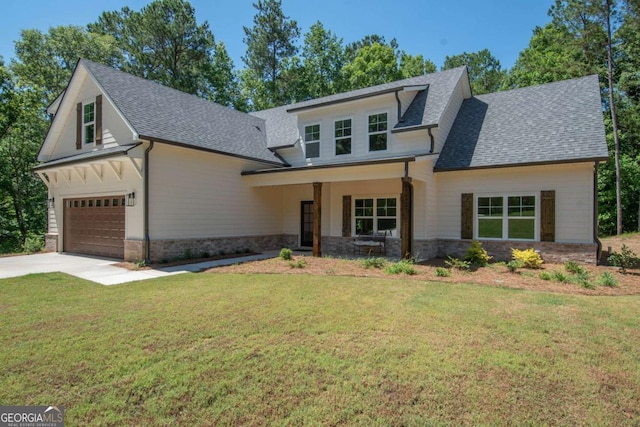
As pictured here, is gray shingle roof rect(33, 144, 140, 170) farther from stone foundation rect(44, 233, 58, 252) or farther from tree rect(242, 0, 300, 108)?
tree rect(242, 0, 300, 108)

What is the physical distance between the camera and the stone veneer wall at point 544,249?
1036 cm

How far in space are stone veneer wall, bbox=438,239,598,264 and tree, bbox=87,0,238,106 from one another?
89.3 feet

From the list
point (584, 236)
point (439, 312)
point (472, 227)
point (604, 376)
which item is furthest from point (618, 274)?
point (604, 376)

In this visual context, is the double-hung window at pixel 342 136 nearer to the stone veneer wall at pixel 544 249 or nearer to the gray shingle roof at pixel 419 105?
the gray shingle roof at pixel 419 105

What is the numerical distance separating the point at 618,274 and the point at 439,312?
6.63 meters

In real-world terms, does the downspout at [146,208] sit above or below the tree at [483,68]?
below

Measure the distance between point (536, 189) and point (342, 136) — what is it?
726cm

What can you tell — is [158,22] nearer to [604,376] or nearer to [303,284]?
[303,284]

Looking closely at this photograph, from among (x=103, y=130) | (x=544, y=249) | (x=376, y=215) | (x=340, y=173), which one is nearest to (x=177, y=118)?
(x=103, y=130)

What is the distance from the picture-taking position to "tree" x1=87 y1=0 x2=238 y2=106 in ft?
92.5

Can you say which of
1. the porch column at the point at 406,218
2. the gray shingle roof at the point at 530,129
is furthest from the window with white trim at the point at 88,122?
the gray shingle roof at the point at 530,129

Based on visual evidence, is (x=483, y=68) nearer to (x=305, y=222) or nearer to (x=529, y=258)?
(x=305, y=222)

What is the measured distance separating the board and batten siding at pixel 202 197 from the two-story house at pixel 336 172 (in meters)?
0.05

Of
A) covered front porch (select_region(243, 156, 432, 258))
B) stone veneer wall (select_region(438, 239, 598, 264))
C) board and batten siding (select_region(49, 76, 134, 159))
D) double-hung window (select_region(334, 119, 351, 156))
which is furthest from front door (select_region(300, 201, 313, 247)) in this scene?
board and batten siding (select_region(49, 76, 134, 159))
